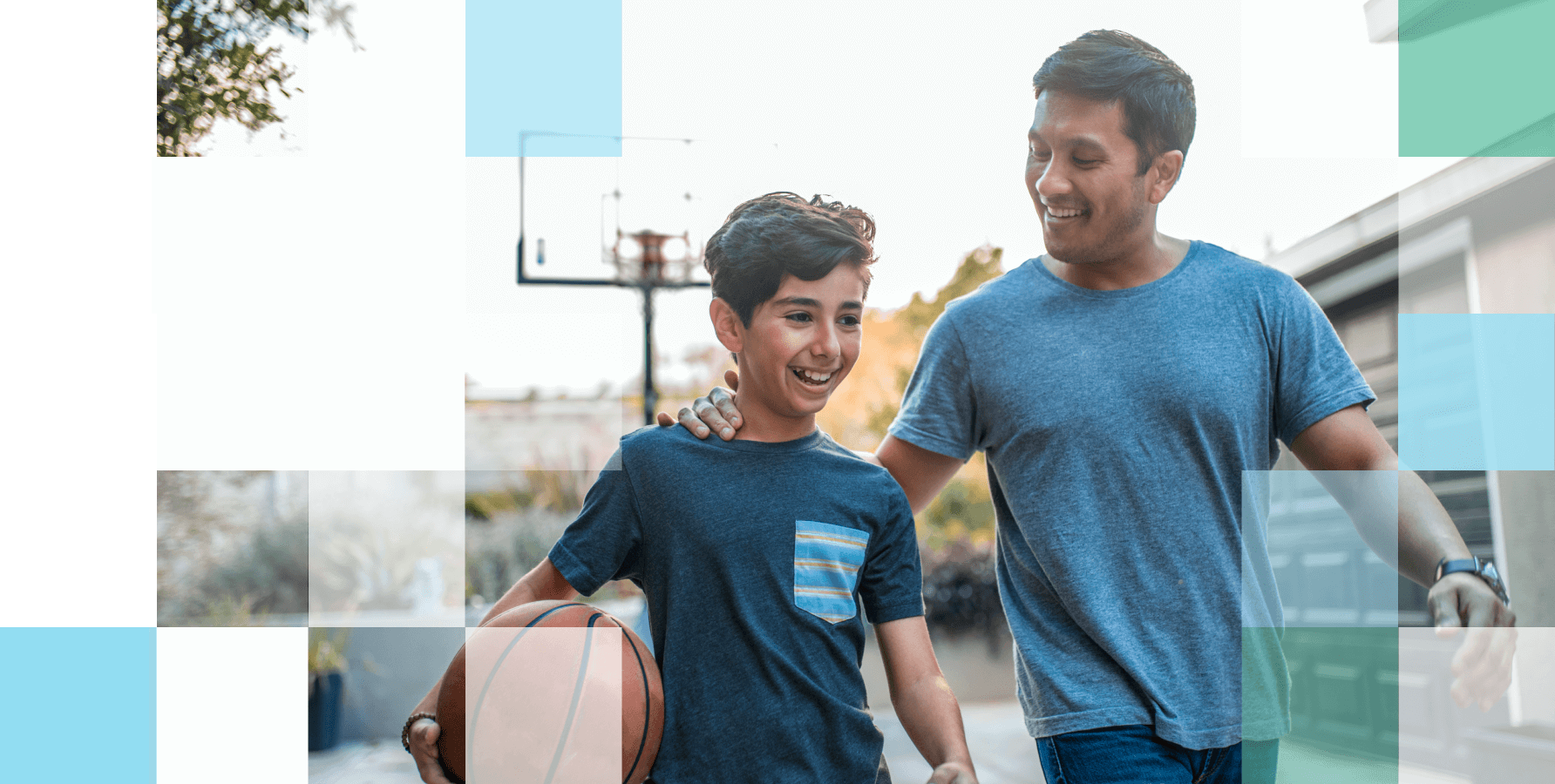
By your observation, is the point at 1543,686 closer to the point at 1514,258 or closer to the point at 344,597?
the point at 1514,258

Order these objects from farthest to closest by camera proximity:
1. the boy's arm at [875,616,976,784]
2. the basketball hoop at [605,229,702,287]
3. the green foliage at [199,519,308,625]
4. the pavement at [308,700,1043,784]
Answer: the basketball hoop at [605,229,702,287] → the green foliage at [199,519,308,625] → the pavement at [308,700,1043,784] → the boy's arm at [875,616,976,784]

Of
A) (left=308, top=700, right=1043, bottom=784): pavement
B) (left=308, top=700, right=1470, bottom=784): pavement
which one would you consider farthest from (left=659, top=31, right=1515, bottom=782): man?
(left=308, top=700, right=1043, bottom=784): pavement

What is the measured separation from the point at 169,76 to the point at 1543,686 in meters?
5.70

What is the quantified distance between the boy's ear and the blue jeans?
3.07 ft

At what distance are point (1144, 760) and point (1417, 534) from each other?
0.63 meters

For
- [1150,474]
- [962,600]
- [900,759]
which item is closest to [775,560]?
[1150,474]

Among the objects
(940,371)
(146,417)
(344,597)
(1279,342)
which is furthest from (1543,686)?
(344,597)

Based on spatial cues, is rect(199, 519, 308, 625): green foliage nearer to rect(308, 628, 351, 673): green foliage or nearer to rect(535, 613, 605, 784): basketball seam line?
rect(308, 628, 351, 673): green foliage

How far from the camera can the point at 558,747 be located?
5.29ft

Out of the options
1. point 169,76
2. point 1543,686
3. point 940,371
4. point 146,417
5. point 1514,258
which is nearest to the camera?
point 940,371

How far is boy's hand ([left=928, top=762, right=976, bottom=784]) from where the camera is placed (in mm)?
1598

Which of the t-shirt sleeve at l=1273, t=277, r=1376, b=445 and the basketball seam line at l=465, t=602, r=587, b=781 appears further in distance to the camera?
the t-shirt sleeve at l=1273, t=277, r=1376, b=445

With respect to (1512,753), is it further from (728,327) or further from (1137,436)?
(728,327)

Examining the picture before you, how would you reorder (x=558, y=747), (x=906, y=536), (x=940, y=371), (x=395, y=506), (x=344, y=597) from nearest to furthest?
(x=558, y=747) → (x=906, y=536) → (x=940, y=371) → (x=344, y=597) → (x=395, y=506)
